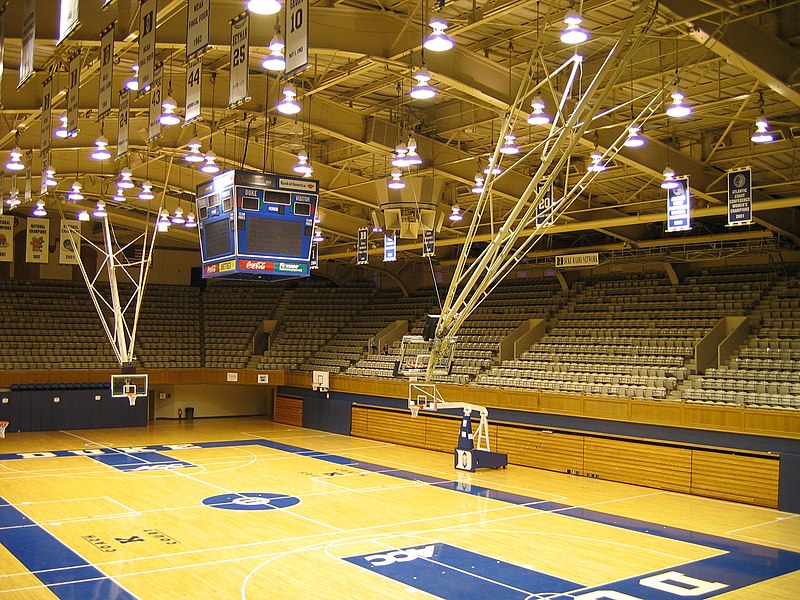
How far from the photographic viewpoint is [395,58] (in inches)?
552

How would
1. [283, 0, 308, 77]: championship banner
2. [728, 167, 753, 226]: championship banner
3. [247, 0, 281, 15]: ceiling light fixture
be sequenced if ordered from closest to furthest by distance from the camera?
[247, 0, 281, 15]: ceiling light fixture < [283, 0, 308, 77]: championship banner < [728, 167, 753, 226]: championship banner

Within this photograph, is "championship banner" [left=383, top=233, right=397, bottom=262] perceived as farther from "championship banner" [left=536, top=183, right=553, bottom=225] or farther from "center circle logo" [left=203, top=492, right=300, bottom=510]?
"center circle logo" [left=203, top=492, right=300, bottom=510]

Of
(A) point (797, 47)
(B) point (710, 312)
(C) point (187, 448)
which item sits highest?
(A) point (797, 47)

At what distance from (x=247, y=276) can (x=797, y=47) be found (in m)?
10.1

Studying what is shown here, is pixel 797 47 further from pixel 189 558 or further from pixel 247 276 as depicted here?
pixel 189 558

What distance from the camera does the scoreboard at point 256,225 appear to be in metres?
12.4

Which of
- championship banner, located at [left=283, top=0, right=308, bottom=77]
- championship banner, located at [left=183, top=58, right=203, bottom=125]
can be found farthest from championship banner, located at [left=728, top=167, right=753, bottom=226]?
championship banner, located at [left=283, top=0, right=308, bottom=77]

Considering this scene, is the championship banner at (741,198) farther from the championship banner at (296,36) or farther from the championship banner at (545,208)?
the championship banner at (296,36)

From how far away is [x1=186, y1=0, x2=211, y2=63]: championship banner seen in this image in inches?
353

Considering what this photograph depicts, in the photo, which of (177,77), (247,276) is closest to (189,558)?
(247,276)

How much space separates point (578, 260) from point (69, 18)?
20.7 metres

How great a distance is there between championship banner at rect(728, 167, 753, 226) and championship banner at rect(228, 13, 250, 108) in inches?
453

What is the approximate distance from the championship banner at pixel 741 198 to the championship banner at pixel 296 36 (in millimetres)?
11722

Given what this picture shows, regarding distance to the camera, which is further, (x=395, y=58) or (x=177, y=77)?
(x=177, y=77)
